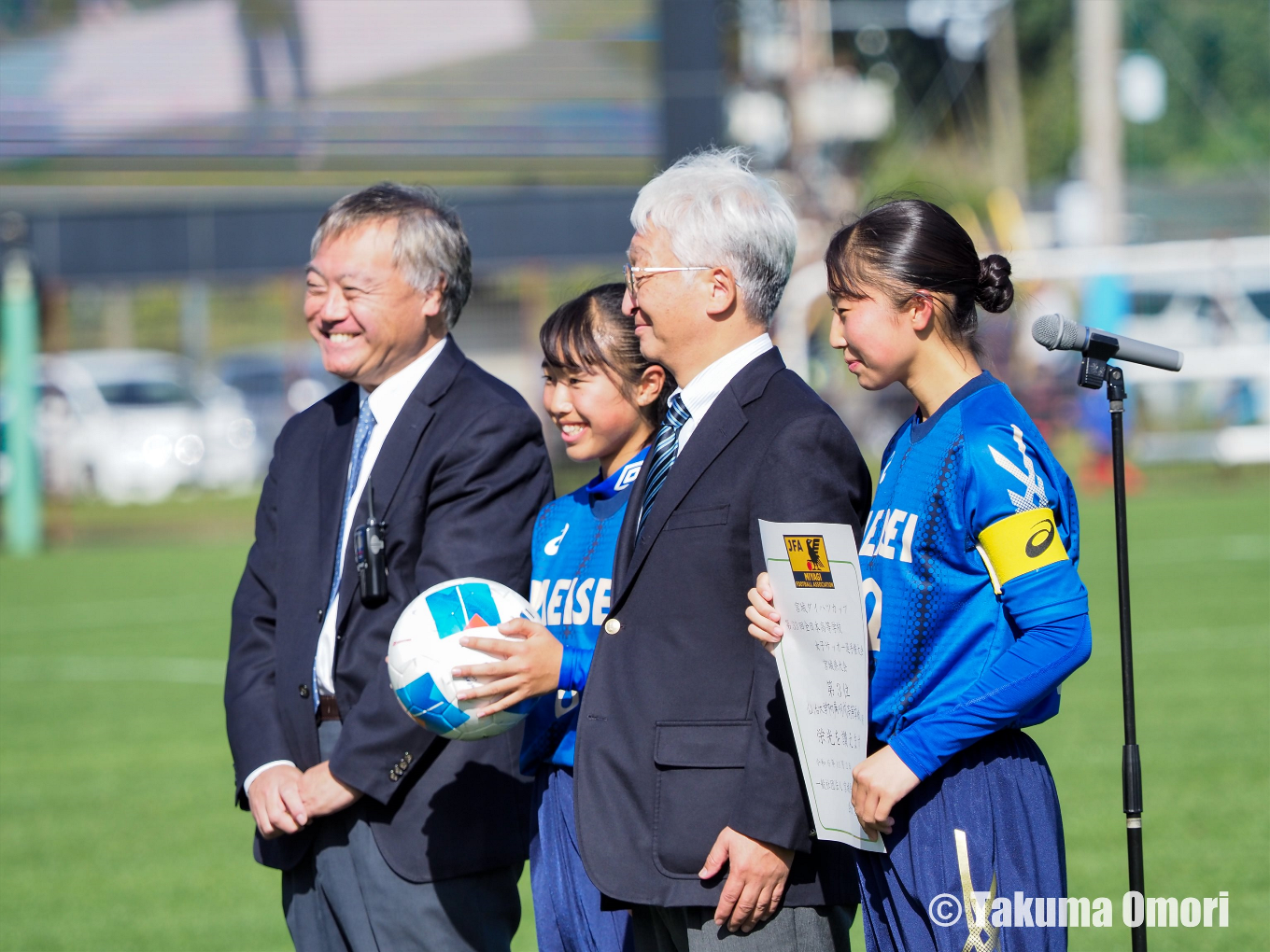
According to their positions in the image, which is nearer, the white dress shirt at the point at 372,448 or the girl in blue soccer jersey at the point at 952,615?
the girl in blue soccer jersey at the point at 952,615

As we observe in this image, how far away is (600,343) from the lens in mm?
3559

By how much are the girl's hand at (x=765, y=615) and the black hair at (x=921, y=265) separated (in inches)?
23.9

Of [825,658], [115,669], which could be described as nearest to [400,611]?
[825,658]

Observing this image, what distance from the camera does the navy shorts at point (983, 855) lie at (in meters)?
2.73

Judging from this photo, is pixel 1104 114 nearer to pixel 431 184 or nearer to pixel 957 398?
pixel 431 184

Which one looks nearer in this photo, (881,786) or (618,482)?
(881,786)

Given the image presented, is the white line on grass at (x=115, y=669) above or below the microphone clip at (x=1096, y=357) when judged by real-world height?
below

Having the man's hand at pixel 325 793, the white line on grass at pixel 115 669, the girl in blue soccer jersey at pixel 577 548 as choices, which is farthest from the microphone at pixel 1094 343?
the white line on grass at pixel 115 669

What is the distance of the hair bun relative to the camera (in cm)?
296

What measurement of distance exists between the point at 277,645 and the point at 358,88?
13445mm

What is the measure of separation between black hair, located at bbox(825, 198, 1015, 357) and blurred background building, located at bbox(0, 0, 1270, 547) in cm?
34

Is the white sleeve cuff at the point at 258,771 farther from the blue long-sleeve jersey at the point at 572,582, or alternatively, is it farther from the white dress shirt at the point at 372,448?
the blue long-sleeve jersey at the point at 572,582

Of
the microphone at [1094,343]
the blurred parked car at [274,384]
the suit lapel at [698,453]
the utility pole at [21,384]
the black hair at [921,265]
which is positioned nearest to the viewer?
the microphone at [1094,343]

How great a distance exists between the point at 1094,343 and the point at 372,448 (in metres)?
1.74
